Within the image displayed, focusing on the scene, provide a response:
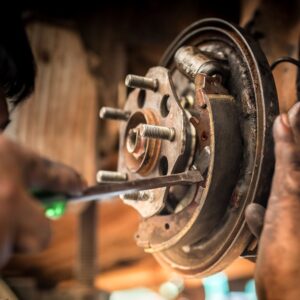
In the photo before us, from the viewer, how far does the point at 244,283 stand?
7.29ft

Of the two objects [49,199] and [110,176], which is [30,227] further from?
[110,176]

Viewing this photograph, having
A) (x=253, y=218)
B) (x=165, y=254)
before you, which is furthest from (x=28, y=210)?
(x=165, y=254)

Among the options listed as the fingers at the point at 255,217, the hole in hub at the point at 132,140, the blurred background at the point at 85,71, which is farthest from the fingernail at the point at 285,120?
the blurred background at the point at 85,71

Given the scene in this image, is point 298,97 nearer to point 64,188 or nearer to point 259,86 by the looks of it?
point 259,86

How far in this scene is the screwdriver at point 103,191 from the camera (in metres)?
0.47

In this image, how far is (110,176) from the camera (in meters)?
0.73

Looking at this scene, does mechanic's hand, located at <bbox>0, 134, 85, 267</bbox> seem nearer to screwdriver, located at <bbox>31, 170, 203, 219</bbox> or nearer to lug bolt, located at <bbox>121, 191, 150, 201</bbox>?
screwdriver, located at <bbox>31, 170, 203, 219</bbox>

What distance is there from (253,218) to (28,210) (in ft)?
0.86

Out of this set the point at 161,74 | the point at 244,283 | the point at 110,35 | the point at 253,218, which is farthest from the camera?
the point at 244,283

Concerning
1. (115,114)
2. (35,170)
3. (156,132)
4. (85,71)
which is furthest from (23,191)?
(85,71)

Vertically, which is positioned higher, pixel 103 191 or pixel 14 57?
pixel 14 57

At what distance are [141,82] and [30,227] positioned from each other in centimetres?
33

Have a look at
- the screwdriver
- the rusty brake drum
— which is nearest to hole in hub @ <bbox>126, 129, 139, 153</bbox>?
the rusty brake drum

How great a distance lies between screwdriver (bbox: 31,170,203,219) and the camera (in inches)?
18.4
